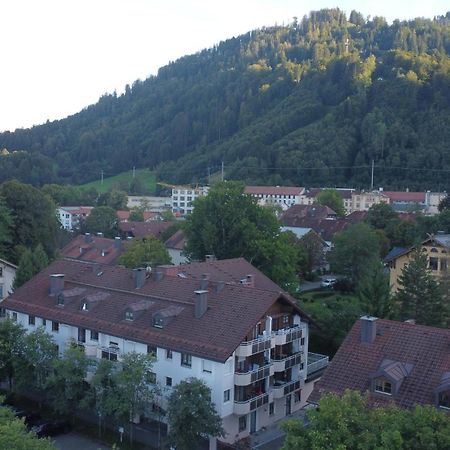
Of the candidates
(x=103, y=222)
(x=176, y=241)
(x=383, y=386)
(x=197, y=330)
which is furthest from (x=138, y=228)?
(x=383, y=386)

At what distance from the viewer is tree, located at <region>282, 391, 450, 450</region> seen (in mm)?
18141

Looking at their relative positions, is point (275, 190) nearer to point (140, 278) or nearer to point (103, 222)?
point (103, 222)

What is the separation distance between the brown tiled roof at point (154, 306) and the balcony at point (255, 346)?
1065mm

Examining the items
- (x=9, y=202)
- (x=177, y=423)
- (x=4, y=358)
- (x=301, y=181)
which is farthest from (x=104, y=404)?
(x=301, y=181)

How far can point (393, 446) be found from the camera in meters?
17.7

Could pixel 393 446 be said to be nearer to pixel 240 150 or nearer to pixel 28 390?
pixel 28 390

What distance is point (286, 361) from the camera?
33.6 metres

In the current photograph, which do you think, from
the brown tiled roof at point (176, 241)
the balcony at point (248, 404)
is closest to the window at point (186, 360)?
the balcony at point (248, 404)

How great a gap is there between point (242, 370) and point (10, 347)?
1340 cm

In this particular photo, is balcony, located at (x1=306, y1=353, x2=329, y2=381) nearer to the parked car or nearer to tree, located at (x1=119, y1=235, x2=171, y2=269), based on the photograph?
tree, located at (x1=119, y1=235, x2=171, y2=269)

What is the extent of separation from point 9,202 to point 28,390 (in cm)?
2453

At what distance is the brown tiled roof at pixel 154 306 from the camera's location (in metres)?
30.2

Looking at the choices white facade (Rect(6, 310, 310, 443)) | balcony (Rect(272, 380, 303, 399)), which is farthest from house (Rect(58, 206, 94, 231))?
balcony (Rect(272, 380, 303, 399))

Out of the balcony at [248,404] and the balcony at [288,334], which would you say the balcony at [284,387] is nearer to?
the balcony at [248,404]
